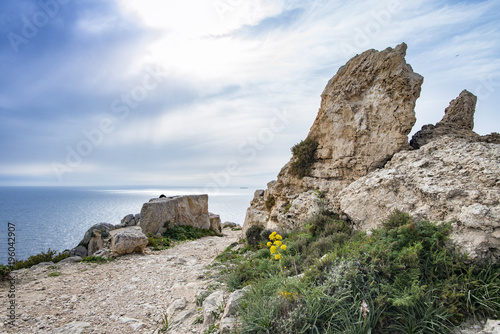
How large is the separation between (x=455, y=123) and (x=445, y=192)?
558cm

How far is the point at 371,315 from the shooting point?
3.57 meters

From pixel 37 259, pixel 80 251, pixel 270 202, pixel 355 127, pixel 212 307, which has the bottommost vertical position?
pixel 80 251

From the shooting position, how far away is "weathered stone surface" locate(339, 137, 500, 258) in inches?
190

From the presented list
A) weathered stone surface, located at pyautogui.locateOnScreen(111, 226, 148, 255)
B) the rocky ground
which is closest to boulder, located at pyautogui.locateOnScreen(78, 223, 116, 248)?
weathered stone surface, located at pyautogui.locateOnScreen(111, 226, 148, 255)

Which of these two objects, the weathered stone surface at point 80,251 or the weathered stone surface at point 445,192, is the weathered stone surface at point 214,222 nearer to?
the weathered stone surface at point 80,251

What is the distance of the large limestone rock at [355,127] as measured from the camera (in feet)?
29.7

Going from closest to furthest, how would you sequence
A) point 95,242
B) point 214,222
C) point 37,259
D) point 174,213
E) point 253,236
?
point 37,259 → point 253,236 → point 95,242 → point 174,213 → point 214,222

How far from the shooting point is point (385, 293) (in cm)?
389

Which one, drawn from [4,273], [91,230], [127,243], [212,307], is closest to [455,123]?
[212,307]

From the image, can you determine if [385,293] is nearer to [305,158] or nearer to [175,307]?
[175,307]

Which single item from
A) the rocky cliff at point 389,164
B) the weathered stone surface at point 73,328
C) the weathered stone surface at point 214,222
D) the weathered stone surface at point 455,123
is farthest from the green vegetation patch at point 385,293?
the weathered stone surface at point 214,222

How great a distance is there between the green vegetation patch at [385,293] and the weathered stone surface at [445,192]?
0.45 metres

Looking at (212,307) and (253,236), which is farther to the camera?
(253,236)

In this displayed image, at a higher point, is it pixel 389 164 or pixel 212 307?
pixel 389 164
